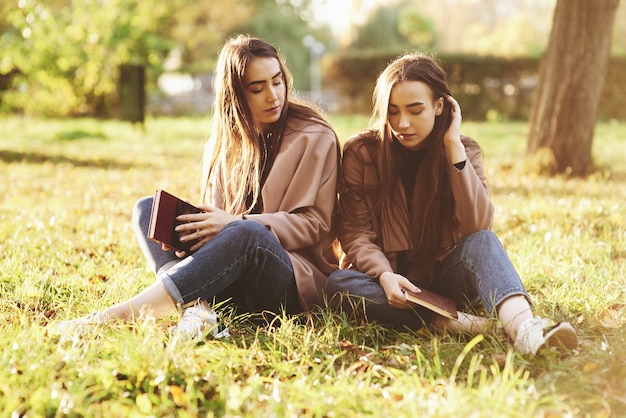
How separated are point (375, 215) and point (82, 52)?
13.3m

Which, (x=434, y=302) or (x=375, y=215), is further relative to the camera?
(x=375, y=215)

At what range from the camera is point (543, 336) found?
101 inches

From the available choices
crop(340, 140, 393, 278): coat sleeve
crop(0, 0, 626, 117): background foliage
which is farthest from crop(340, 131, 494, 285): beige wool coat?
crop(0, 0, 626, 117): background foliage

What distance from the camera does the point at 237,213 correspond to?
129 inches

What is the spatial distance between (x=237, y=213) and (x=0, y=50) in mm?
13428

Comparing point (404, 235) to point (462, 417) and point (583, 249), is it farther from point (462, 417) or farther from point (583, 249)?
point (583, 249)

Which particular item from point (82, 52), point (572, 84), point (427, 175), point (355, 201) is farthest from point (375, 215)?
point (82, 52)

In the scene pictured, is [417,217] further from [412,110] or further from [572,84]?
[572,84]

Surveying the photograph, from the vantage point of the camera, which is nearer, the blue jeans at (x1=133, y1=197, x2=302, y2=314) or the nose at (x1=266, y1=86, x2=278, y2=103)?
the blue jeans at (x1=133, y1=197, x2=302, y2=314)

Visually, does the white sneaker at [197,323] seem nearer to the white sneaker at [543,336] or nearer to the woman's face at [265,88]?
the woman's face at [265,88]

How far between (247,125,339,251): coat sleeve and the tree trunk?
458cm

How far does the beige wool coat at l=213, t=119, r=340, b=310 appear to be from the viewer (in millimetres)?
3086

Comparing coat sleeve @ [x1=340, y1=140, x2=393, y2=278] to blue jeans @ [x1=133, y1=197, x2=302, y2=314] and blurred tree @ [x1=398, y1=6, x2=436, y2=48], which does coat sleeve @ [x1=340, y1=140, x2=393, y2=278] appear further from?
blurred tree @ [x1=398, y1=6, x2=436, y2=48]

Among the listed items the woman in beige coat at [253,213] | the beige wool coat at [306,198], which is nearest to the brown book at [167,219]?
the woman in beige coat at [253,213]
